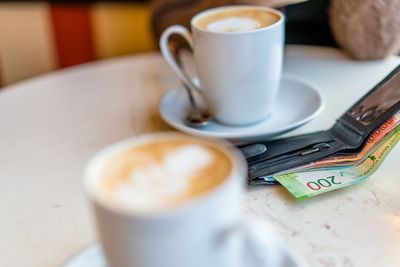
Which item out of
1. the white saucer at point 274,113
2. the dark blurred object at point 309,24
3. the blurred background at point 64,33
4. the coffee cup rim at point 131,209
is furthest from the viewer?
the blurred background at point 64,33

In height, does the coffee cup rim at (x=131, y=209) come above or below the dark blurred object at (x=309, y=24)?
above

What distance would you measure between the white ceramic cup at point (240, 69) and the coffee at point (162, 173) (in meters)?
0.27

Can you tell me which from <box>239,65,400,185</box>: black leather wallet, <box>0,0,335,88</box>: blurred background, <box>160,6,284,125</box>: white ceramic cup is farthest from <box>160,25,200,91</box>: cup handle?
<box>0,0,335,88</box>: blurred background

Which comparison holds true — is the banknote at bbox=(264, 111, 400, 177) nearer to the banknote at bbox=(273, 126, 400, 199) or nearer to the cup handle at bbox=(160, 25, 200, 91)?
the banknote at bbox=(273, 126, 400, 199)

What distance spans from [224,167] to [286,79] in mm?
458

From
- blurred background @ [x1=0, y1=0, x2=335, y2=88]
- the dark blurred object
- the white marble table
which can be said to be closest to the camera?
the white marble table

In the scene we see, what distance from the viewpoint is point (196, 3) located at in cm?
106

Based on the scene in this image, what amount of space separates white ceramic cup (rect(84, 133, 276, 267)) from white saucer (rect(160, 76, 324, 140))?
28 centimetres

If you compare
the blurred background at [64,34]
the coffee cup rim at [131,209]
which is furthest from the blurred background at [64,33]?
the coffee cup rim at [131,209]

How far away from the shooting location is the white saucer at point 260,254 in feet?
1.28

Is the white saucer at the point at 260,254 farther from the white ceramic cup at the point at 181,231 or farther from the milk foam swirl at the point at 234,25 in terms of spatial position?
the milk foam swirl at the point at 234,25

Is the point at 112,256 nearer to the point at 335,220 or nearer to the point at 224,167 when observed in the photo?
the point at 224,167

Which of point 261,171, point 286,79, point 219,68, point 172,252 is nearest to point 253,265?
point 172,252

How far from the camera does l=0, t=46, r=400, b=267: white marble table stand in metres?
0.54
